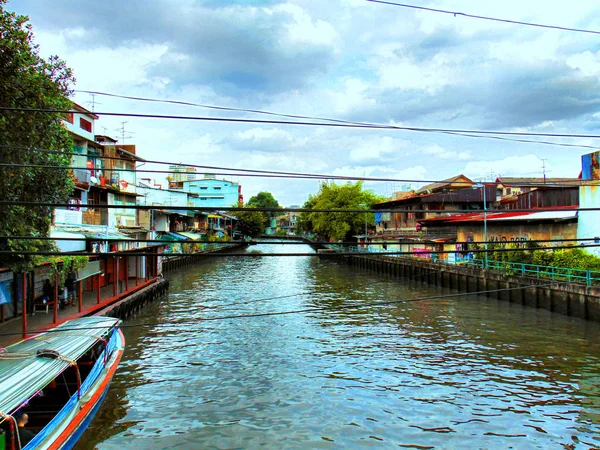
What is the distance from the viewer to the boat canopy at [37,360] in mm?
7695

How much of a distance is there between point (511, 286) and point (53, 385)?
25.1 m

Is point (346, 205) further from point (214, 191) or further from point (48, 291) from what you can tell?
point (48, 291)

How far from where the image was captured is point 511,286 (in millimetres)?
27031

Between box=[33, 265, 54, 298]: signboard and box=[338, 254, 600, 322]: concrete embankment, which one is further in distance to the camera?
box=[338, 254, 600, 322]: concrete embankment

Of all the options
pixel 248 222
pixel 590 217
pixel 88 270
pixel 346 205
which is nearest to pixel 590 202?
pixel 590 217

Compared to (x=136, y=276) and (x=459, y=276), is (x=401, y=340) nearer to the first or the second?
(x=459, y=276)

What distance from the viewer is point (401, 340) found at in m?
18.8

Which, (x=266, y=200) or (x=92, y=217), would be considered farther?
(x=266, y=200)

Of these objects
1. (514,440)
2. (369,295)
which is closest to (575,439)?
(514,440)

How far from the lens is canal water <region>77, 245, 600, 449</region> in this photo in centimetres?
1055

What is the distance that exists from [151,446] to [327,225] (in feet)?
230

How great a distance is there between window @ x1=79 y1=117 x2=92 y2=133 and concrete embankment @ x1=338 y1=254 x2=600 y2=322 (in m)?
22.0

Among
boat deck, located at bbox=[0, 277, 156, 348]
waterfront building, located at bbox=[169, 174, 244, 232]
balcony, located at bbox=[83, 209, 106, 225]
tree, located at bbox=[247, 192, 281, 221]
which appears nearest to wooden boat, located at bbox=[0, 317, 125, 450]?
boat deck, located at bbox=[0, 277, 156, 348]

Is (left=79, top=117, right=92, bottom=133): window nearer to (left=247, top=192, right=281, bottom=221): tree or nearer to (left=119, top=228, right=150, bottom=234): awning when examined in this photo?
(left=119, top=228, right=150, bottom=234): awning
